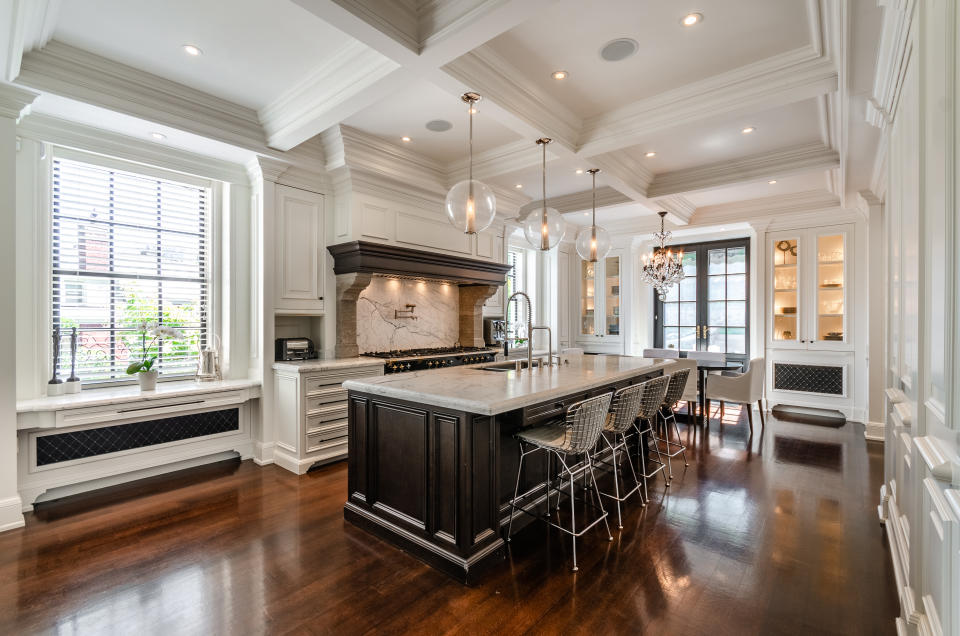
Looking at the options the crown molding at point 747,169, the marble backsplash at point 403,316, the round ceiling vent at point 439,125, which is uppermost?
the round ceiling vent at point 439,125

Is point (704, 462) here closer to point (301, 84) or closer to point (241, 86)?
point (301, 84)

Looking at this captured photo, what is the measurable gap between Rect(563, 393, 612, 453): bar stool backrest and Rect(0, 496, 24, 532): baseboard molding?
3.43 m

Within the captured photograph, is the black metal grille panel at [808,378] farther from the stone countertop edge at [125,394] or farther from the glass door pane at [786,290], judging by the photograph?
the stone countertop edge at [125,394]

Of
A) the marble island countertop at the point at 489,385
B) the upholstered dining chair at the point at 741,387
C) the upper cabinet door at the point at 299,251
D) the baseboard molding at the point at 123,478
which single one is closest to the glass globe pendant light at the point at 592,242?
the marble island countertop at the point at 489,385

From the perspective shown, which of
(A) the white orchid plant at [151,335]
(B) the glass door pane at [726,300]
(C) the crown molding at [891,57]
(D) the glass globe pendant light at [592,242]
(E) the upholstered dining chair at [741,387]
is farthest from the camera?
(B) the glass door pane at [726,300]

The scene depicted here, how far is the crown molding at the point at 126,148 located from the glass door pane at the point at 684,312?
6757mm

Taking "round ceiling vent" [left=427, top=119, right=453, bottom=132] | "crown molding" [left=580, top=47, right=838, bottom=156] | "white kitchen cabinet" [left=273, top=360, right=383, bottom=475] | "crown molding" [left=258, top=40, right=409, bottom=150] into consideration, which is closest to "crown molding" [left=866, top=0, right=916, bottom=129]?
"crown molding" [left=580, top=47, right=838, bottom=156]

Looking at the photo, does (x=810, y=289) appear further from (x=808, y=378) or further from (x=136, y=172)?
(x=136, y=172)

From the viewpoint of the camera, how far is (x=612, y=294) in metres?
8.05

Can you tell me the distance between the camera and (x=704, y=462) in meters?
4.14

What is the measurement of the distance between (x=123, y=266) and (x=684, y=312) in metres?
7.66

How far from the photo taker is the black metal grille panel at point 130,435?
319 cm

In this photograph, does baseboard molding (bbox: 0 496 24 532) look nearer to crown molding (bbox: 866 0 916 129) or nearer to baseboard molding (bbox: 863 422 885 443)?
crown molding (bbox: 866 0 916 129)

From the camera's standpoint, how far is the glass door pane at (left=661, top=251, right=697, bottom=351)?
25.4 feet
